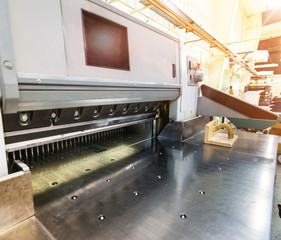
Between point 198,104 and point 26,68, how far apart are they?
1.35m

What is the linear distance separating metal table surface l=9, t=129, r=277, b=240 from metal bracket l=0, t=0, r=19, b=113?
375 millimetres

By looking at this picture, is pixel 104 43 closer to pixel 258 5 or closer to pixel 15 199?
pixel 15 199

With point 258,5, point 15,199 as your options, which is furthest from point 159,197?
point 258,5

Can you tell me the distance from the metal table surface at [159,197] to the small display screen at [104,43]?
1.67 feet

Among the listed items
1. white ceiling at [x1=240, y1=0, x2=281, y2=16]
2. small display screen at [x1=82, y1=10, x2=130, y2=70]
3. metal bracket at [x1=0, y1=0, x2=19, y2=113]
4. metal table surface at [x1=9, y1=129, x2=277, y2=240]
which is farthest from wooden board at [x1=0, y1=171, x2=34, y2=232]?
white ceiling at [x1=240, y1=0, x2=281, y2=16]

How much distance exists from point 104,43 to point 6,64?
374 millimetres

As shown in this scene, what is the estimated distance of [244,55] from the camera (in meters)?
3.74

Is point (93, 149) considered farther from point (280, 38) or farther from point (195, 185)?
point (280, 38)

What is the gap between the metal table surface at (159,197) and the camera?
488 millimetres

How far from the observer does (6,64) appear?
0.43m

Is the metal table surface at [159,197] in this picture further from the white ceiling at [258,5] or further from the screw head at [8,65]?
the white ceiling at [258,5]

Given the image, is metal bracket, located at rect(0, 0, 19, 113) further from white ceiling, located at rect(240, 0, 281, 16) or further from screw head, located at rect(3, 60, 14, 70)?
white ceiling, located at rect(240, 0, 281, 16)

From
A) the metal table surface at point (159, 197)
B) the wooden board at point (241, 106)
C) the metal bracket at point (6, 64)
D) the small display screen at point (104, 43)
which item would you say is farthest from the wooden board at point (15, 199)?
the wooden board at point (241, 106)

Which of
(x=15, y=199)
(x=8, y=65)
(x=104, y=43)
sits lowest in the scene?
(x=15, y=199)
